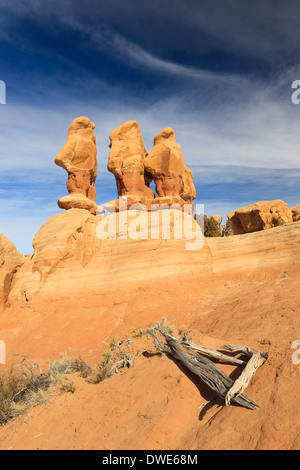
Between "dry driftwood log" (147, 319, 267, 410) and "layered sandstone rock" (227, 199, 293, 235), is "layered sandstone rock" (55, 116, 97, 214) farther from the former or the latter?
"layered sandstone rock" (227, 199, 293, 235)

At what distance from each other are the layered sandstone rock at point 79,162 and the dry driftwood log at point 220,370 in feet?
37.7

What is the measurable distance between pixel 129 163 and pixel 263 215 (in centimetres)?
1823

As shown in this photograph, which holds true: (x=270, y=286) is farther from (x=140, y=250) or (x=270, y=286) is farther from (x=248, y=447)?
(x=248, y=447)

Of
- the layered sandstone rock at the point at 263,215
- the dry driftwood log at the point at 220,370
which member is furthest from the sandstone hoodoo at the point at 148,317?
the layered sandstone rock at the point at 263,215

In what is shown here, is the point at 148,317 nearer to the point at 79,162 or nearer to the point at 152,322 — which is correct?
the point at 152,322

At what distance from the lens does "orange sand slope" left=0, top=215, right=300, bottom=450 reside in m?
4.07

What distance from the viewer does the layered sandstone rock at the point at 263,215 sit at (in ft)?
92.4

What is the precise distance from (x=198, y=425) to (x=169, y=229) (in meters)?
8.84

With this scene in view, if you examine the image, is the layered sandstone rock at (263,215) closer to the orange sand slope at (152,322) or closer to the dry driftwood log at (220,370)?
the orange sand slope at (152,322)

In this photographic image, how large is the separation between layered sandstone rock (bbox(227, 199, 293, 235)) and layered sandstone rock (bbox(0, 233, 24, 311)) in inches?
922

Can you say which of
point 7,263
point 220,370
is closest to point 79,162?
point 7,263

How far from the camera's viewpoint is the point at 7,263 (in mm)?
13680

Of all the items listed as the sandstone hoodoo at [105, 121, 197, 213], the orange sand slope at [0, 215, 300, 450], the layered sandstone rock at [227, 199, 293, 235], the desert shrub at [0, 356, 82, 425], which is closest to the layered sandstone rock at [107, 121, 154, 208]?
the sandstone hoodoo at [105, 121, 197, 213]
